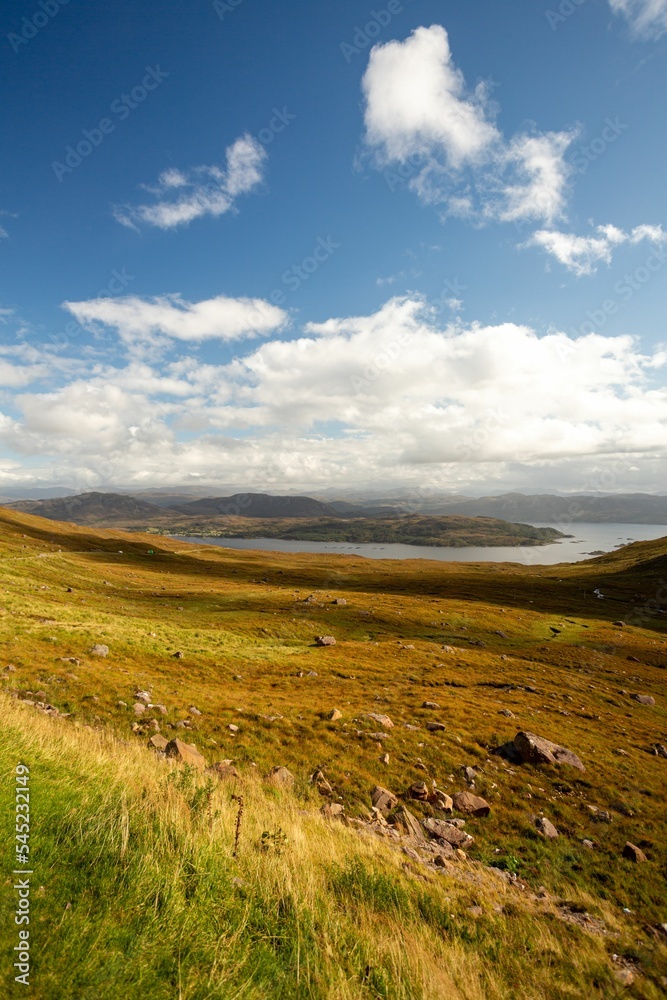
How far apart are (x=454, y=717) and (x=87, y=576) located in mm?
59792

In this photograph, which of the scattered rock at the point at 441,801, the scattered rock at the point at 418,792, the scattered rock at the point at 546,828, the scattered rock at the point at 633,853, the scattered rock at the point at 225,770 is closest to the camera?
the scattered rock at the point at 225,770

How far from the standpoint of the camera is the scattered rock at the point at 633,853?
517 inches

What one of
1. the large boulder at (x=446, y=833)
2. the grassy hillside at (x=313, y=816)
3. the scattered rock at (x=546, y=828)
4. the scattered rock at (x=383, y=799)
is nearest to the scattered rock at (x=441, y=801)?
the grassy hillside at (x=313, y=816)

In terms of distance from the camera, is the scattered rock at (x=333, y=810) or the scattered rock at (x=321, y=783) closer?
the scattered rock at (x=333, y=810)

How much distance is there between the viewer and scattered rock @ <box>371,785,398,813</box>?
14.5m

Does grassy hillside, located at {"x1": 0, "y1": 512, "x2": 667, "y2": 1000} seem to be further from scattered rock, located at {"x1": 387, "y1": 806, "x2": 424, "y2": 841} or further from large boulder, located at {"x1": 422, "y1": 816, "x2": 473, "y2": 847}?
scattered rock, located at {"x1": 387, "y1": 806, "x2": 424, "y2": 841}

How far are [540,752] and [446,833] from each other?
29.2 ft

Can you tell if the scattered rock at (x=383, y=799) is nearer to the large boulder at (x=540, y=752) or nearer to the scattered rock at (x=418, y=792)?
the scattered rock at (x=418, y=792)

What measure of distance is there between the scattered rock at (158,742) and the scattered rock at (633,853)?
16350 millimetres

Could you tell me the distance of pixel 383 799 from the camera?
14.8 m

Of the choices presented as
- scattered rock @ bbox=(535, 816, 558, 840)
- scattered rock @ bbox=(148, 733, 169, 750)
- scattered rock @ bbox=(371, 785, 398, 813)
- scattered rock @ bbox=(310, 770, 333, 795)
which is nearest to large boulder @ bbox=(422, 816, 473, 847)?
scattered rock @ bbox=(371, 785, 398, 813)

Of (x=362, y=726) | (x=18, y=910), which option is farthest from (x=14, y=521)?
(x=18, y=910)

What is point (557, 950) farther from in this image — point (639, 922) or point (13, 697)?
point (13, 697)

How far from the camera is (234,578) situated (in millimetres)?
95438
